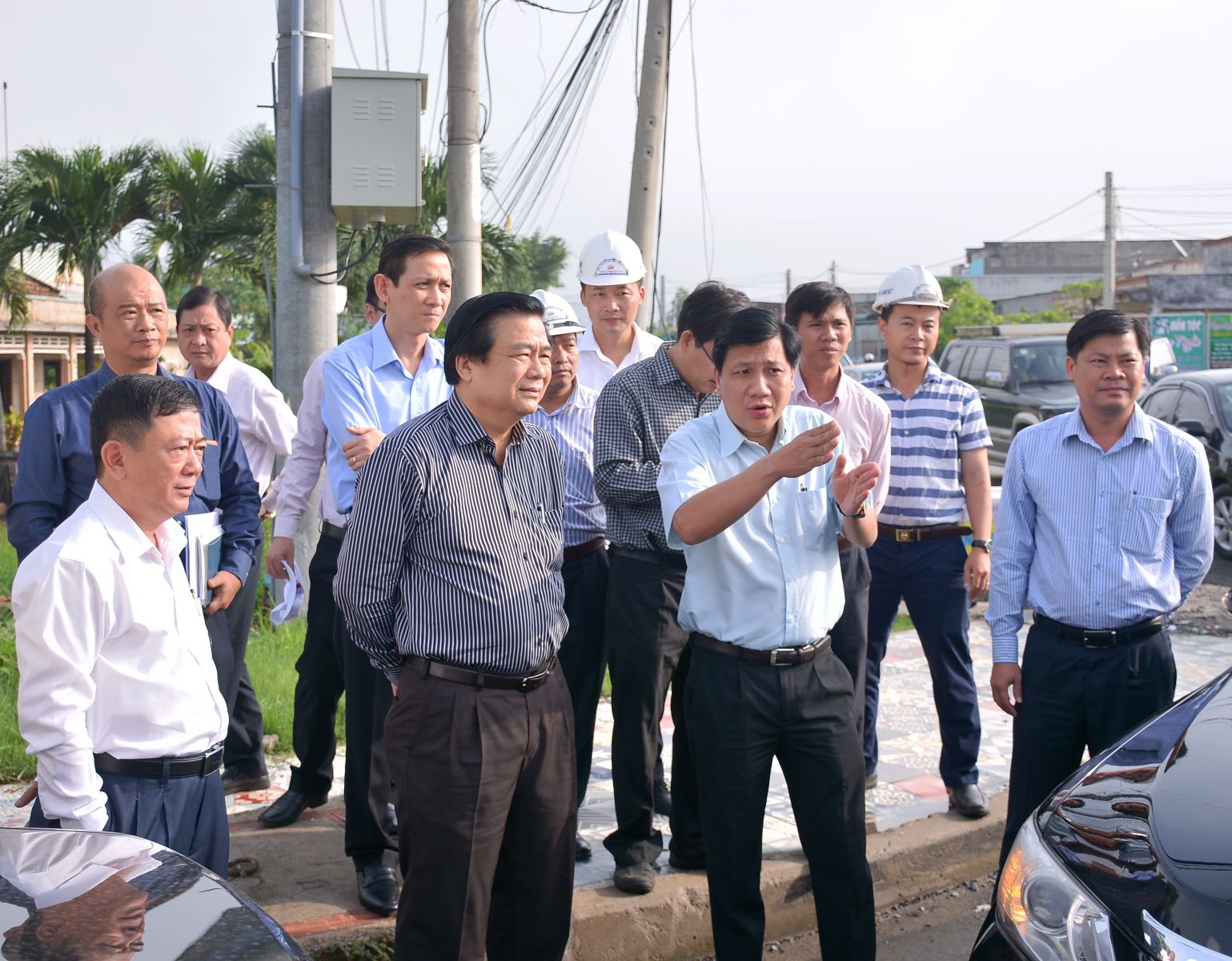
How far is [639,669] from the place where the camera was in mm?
4012

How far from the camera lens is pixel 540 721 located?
305cm

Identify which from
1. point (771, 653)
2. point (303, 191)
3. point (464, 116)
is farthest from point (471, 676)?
point (464, 116)

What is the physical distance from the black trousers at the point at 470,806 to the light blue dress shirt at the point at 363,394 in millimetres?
1118

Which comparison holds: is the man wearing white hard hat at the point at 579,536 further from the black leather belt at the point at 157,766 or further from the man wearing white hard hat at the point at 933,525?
the black leather belt at the point at 157,766

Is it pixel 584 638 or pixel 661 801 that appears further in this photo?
pixel 661 801

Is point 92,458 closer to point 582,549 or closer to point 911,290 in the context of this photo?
point 582,549

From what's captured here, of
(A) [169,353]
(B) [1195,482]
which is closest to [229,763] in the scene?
(B) [1195,482]

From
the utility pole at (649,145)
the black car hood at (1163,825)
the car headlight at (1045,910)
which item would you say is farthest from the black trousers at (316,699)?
the utility pole at (649,145)

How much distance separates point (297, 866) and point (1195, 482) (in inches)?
126

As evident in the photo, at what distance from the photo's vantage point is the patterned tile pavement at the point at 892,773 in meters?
4.55

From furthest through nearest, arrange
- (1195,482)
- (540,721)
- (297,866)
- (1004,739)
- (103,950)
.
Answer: (1004,739) → (297,866) → (1195,482) → (540,721) → (103,950)

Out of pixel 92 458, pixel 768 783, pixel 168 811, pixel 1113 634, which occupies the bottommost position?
pixel 768 783

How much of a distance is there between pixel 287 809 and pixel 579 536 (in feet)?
4.92

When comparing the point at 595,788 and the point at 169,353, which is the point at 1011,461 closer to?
the point at 595,788
